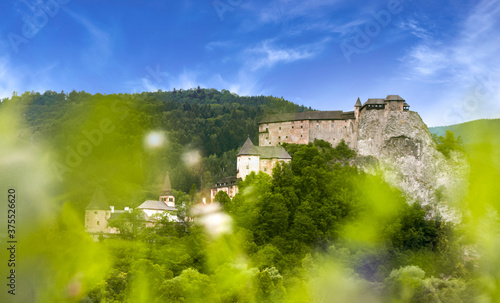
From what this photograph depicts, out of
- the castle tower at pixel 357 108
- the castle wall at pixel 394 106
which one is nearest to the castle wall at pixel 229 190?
the castle tower at pixel 357 108

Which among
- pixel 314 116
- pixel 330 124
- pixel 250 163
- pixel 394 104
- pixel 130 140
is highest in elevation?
pixel 394 104

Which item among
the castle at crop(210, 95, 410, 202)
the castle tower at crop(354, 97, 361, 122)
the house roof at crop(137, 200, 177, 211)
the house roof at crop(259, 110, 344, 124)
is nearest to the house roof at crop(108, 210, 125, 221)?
the house roof at crop(137, 200, 177, 211)

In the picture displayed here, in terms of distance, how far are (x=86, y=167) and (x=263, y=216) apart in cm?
2912

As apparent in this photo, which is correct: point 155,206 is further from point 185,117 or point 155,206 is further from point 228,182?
point 185,117

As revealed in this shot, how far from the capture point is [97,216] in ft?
178

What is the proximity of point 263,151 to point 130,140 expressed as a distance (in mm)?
30565

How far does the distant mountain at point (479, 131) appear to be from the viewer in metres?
45.4

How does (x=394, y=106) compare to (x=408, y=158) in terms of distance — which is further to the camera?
(x=394, y=106)

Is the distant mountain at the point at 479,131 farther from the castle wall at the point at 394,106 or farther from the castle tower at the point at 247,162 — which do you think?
the castle tower at the point at 247,162

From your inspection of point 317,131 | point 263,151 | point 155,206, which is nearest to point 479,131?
point 317,131

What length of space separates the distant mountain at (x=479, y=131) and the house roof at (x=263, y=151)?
1971cm

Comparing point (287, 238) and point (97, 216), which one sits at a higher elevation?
point (97, 216)

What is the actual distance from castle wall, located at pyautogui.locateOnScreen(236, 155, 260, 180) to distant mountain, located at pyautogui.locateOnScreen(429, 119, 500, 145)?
22.4 m

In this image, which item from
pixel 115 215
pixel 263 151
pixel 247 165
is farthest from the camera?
pixel 263 151
